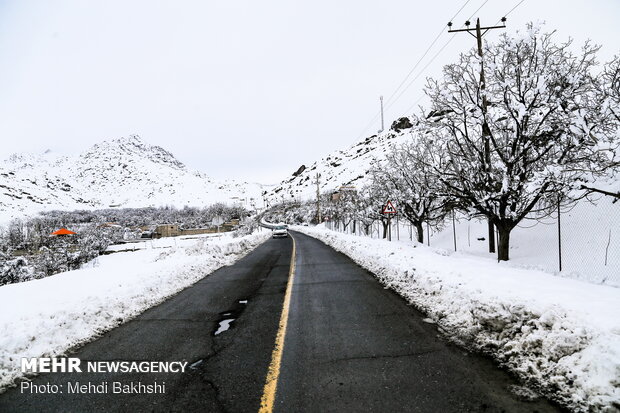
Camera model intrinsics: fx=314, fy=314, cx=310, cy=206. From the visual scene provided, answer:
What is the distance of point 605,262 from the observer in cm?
1104

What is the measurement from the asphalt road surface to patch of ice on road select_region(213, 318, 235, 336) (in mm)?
38

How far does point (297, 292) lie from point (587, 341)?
6077mm

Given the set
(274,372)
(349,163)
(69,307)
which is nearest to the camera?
(274,372)

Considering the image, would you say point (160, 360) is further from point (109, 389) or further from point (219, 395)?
point (219, 395)

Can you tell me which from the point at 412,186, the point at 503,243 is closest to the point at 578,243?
the point at 503,243

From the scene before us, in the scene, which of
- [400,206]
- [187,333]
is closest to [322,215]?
[400,206]

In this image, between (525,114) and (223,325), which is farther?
(525,114)

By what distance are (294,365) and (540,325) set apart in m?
3.43

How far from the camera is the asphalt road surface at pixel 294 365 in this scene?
333 centimetres

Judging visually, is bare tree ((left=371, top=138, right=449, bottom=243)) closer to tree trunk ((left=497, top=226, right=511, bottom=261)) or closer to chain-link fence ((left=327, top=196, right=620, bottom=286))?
chain-link fence ((left=327, top=196, right=620, bottom=286))

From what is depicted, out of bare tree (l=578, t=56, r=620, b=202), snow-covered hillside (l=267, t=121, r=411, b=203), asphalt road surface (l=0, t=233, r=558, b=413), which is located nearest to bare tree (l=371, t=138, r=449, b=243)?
bare tree (l=578, t=56, r=620, b=202)

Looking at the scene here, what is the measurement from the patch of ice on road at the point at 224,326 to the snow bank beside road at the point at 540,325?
3861mm

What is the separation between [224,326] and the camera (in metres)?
5.95

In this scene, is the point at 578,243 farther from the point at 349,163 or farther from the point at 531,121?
the point at 349,163
